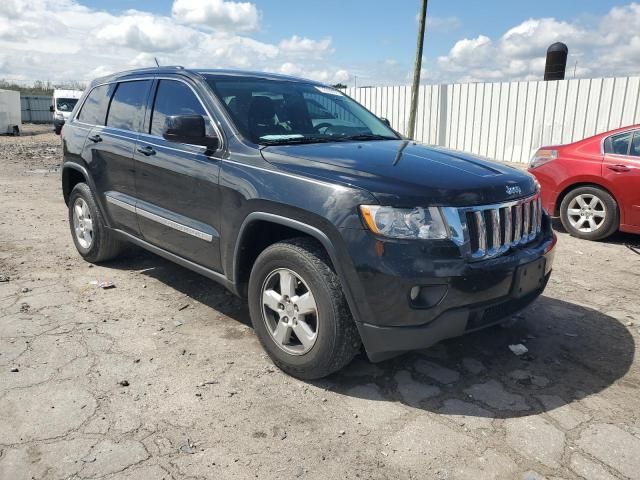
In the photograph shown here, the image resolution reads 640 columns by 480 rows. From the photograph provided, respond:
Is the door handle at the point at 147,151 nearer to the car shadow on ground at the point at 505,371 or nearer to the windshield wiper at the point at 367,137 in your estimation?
the windshield wiper at the point at 367,137

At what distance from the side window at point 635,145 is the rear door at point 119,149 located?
5.52m

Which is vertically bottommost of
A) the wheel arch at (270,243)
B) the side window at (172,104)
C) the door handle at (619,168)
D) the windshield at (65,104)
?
the wheel arch at (270,243)

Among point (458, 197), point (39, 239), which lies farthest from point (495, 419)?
point (39, 239)

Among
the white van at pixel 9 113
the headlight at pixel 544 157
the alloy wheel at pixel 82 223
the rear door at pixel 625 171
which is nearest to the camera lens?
the alloy wheel at pixel 82 223

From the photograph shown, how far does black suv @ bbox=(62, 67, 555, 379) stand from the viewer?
8.97 ft

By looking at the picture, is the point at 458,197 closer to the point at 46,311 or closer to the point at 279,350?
the point at 279,350

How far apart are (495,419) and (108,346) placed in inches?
99.4

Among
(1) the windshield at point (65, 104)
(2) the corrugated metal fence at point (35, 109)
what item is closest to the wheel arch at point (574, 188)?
(1) the windshield at point (65, 104)

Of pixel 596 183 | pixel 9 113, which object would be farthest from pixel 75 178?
pixel 9 113

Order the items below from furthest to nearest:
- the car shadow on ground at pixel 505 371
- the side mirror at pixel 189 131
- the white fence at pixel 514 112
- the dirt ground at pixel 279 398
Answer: the white fence at pixel 514 112 < the side mirror at pixel 189 131 < the car shadow on ground at pixel 505 371 < the dirt ground at pixel 279 398

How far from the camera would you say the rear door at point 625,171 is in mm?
6223

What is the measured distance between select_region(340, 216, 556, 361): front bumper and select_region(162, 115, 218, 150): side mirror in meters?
1.38

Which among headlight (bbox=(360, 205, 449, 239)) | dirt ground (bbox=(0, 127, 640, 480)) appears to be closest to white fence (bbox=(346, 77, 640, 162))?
dirt ground (bbox=(0, 127, 640, 480))

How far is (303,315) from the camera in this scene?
3.10m
